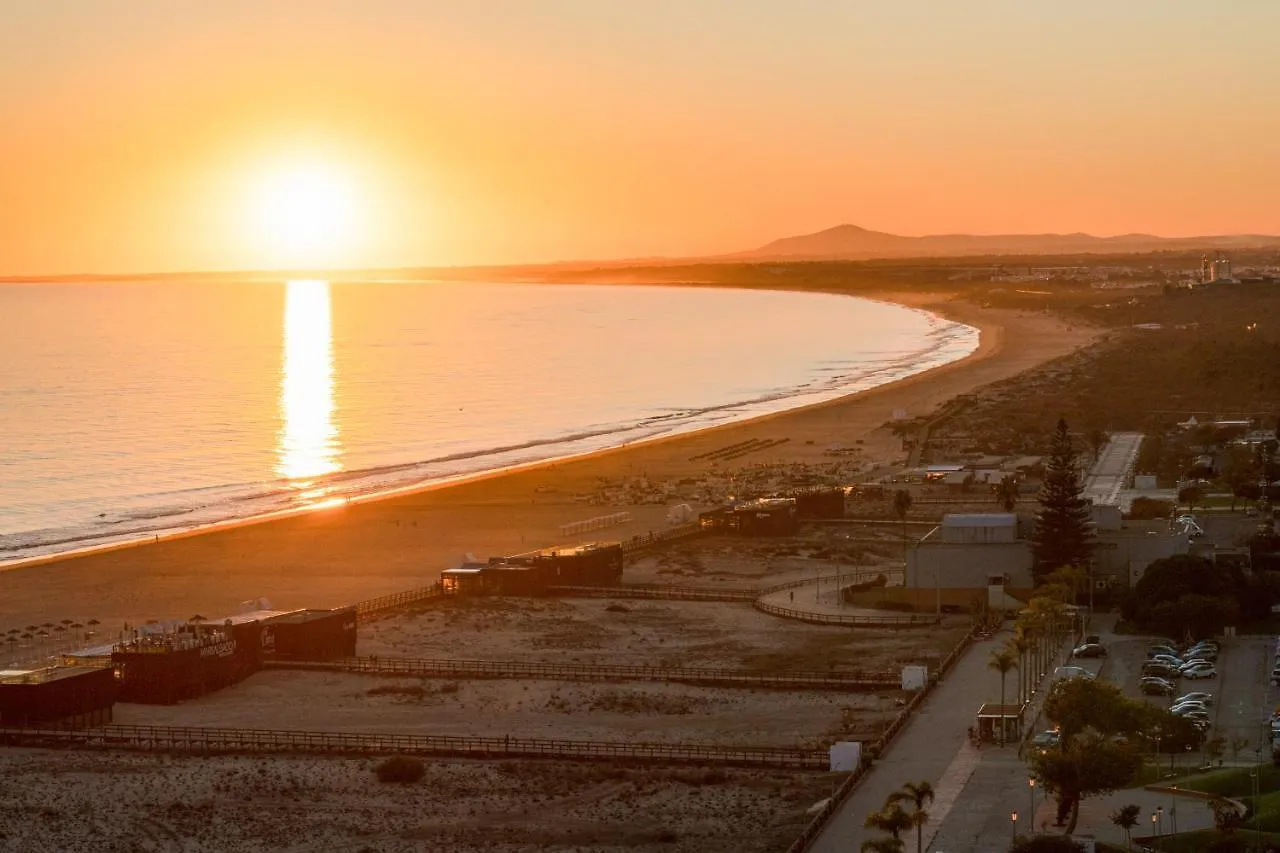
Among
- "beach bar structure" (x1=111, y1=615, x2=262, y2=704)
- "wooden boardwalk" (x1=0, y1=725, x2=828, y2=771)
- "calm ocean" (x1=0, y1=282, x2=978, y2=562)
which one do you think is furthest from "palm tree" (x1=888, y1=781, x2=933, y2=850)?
"calm ocean" (x1=0, y1=282, x2=978, y2=562)

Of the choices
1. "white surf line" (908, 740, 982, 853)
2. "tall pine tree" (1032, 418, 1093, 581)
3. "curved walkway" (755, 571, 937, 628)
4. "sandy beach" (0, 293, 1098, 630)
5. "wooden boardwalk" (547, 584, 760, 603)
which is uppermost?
"tall pine tree" (1032, 418, 1093, 581)

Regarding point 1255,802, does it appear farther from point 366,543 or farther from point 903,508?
point 366,543

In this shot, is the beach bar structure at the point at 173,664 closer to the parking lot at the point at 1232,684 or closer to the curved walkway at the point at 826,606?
the curved walkway at the point at 826,606

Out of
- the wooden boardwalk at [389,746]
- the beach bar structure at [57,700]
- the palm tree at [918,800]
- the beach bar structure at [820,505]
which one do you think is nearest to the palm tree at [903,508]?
the beach bar structure at [820,505]

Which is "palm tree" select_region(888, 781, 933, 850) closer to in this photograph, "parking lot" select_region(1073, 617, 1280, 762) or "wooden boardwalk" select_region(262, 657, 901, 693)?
"parking lot" select_region(1073, 617, 1280, 762)

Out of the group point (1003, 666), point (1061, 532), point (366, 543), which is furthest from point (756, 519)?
point (1003, 666)

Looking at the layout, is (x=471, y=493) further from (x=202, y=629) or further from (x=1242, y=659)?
(x=1242, y=659)
